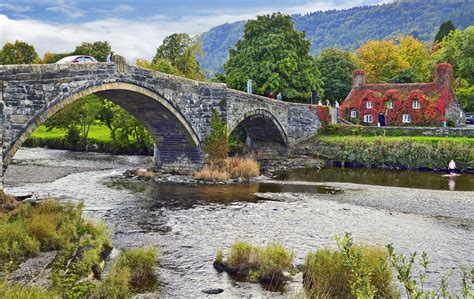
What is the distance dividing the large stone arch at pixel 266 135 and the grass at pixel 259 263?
28003 mm

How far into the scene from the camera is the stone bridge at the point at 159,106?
18766 mm

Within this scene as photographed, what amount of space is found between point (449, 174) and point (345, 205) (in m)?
14.5

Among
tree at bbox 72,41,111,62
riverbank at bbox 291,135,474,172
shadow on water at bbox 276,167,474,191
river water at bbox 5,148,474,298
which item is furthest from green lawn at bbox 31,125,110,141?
shadow on water at bbox 276,167,474,191

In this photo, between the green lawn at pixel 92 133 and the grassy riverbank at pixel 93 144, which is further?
the green lawn at pixel 92 133

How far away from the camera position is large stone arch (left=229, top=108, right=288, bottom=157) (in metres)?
42.6

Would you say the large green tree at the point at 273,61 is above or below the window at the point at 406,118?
above

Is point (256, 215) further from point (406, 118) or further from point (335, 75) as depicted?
point (335, 75)

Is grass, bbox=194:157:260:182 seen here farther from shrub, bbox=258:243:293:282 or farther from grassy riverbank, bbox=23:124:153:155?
shrub, bbox=258:243:293:282

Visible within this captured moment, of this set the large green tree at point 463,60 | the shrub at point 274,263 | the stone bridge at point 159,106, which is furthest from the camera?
the large green tree at point 463,60

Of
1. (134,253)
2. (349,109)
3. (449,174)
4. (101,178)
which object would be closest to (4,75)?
(134,253)

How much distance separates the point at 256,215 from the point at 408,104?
32.5 m

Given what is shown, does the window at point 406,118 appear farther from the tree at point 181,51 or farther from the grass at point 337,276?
the grass at point 337,276

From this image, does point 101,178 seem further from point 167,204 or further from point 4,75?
point 4,75

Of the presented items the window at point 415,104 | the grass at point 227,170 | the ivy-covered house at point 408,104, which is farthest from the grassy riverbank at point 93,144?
the window at point 415,104
